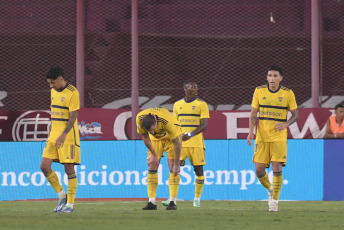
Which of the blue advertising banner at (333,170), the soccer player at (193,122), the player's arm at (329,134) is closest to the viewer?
the soccer player at (193,122)

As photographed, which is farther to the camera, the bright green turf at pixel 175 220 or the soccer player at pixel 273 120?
the soccer player at pixel 273 120

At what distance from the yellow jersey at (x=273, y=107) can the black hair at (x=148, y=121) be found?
1.61 metres

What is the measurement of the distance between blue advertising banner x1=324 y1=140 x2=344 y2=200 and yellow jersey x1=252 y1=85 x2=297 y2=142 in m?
4.36

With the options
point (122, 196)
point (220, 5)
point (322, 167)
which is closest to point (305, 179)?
point (322, 167)

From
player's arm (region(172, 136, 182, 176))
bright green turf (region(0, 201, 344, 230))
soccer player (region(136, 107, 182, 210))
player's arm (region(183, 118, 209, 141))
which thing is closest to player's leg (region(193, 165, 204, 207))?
player's arm (region(183, 118, 209, 141))

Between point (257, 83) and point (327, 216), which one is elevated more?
point (257, 83)

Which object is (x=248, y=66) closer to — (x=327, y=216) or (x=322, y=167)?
(x=322, y=167)

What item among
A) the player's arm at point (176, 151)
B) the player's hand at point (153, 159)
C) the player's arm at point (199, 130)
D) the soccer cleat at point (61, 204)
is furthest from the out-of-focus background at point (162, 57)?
the soccer cleat at point (61, 204)

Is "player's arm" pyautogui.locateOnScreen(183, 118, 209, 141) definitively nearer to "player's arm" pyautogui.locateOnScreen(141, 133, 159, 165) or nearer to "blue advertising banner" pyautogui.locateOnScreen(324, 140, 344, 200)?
"player's arm" pyautogui.locateOnScreen(141, 133, 159, 165)

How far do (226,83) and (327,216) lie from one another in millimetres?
9489

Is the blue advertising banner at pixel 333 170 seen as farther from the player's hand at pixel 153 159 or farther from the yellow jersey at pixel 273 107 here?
the player's hand at pixel 153 159

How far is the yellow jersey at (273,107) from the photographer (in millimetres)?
10383

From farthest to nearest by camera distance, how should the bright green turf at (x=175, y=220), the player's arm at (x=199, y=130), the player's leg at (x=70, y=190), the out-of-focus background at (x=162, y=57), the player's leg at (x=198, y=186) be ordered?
the out-of-focus background at (x=162, y=57) < the player's leg at (x=198, y=186) < the player's arm at (x=199, y=130) < the player's leg at (x=70, y=190) < the bright green turf at (x=175, y=220)

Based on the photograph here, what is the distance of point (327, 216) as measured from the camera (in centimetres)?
959
